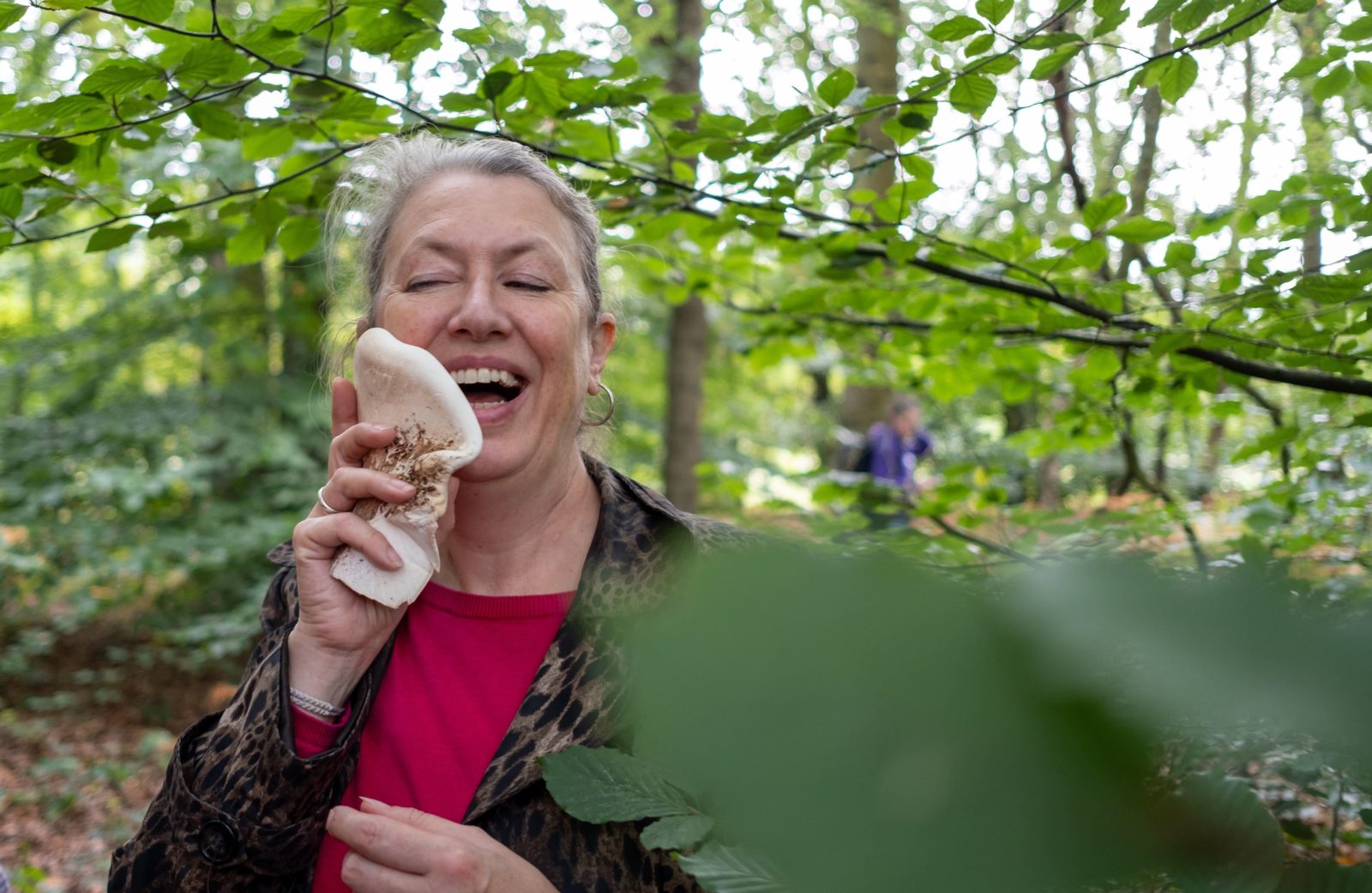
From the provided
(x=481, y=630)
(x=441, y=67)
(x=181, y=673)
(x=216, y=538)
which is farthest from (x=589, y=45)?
(x=181, y=673)

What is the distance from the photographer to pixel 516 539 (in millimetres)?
1926

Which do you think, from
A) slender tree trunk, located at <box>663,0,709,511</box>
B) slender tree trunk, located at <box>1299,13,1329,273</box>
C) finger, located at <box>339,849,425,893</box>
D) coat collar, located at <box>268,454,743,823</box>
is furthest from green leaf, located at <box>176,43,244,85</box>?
slender tree trunk, located at <box>663,0,709,511</box>

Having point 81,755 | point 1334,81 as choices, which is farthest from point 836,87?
point 81,755

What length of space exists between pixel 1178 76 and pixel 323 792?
1.95 metres

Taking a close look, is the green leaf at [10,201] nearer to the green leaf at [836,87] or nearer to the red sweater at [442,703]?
the red sweater at [442,703]

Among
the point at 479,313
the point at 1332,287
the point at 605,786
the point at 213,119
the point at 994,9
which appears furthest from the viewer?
the point at 213,119

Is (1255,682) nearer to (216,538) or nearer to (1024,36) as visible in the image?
(1024,36)

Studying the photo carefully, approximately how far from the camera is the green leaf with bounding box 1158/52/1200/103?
1671mm

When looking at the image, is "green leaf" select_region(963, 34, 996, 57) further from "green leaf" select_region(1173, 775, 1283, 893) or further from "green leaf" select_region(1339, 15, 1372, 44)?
"green leaf" select_region(1173, 775, 1283, 893)

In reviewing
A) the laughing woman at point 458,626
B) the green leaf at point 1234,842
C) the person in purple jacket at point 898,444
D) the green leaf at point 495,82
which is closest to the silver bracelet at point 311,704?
the laughing woman at point 458,626

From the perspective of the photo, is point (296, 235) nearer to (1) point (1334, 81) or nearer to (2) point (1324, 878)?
(1) point (1334, 81)

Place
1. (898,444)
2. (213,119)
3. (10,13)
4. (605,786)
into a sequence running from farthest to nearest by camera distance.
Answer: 1. (898,444)
2. (213,119)
3. (10,13)
4. (605,786)

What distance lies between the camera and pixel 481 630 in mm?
1814

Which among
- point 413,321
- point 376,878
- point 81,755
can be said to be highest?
point 413,321
